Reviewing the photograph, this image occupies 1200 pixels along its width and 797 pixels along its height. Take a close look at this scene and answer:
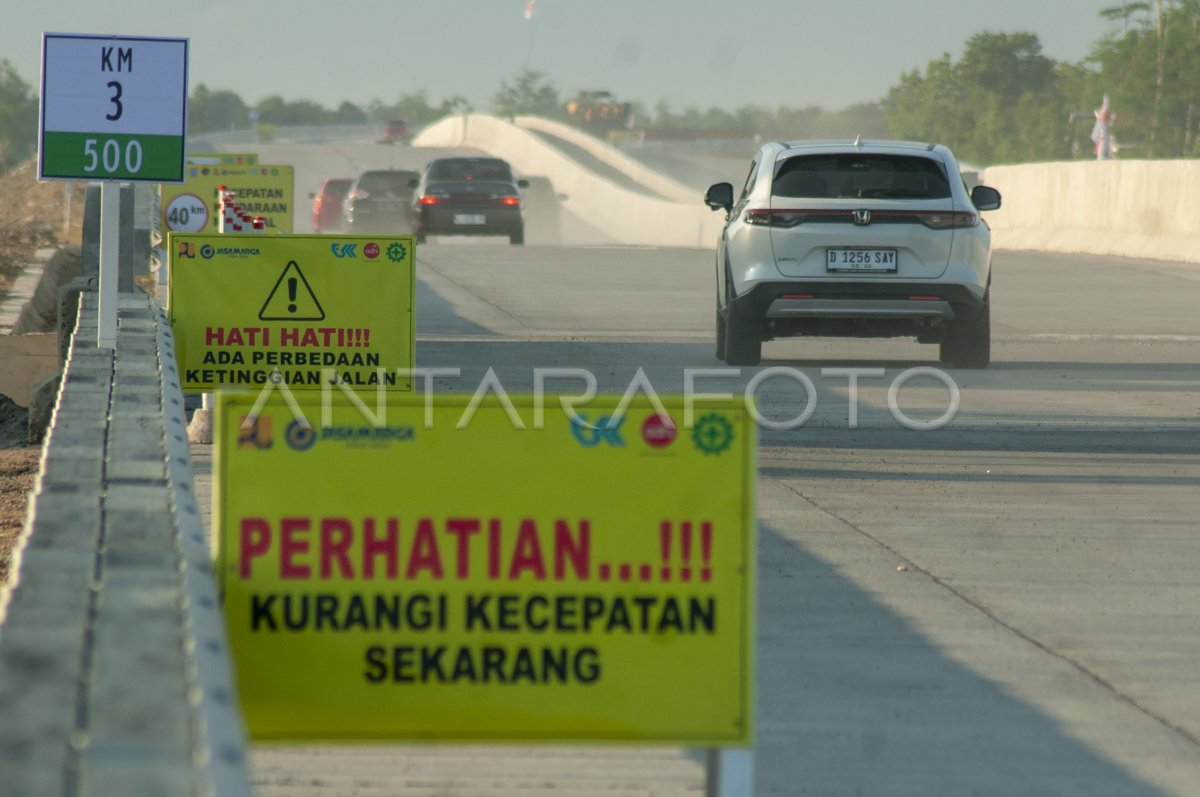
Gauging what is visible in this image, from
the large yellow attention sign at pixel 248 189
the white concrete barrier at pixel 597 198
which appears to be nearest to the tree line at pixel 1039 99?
the white concrete barrier at pixel 597 198

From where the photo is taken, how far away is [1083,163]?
36.4 metres

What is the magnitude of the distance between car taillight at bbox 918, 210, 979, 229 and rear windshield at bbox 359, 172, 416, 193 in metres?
28.8

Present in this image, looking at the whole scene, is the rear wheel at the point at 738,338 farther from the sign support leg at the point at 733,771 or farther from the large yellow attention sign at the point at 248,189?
the large yellow attention sign at the point at 248,189

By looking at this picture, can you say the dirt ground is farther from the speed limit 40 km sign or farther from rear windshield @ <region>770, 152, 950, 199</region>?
rear windshield @ <region>770, 152, 950, 199</region>

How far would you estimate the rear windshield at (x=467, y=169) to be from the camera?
38625mm

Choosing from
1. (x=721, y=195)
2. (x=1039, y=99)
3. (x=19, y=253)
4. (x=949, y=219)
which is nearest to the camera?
(x=949, y=219)

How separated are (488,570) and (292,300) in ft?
22.7

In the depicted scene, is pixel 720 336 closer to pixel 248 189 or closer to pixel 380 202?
pixel 248 189

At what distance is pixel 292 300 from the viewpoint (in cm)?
1084

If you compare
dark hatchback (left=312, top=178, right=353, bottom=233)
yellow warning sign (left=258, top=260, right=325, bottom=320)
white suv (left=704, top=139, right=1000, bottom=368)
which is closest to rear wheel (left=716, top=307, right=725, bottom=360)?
white suv (left=704, top=139, right=1000, bottom=368)

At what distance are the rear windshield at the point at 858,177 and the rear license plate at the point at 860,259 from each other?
44 centimetres

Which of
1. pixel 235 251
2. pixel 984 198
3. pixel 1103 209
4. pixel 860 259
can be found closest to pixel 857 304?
pixel 860 259

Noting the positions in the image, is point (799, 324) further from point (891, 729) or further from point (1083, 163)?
point (1083, 163)

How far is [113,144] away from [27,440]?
412cm
